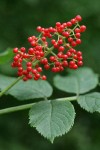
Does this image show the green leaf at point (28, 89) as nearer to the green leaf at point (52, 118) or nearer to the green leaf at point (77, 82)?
the green leaf at point (77, 82)

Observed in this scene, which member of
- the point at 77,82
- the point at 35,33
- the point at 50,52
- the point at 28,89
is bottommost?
the point at 77,82

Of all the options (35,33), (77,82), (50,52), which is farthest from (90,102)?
(35,33)

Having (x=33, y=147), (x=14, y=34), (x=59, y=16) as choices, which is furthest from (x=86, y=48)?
(x=33, y=147)

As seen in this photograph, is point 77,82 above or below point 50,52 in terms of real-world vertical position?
below

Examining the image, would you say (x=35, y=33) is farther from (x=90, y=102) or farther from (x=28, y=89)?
(x=90, y=102)

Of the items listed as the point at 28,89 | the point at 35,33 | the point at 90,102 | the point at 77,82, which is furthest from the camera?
the point at 35,33

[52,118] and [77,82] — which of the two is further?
[77,82]

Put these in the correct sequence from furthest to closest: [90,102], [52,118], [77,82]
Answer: [77,82]
[90,102]
[52,118]

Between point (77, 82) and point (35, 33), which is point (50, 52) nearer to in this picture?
point (77, 82)
